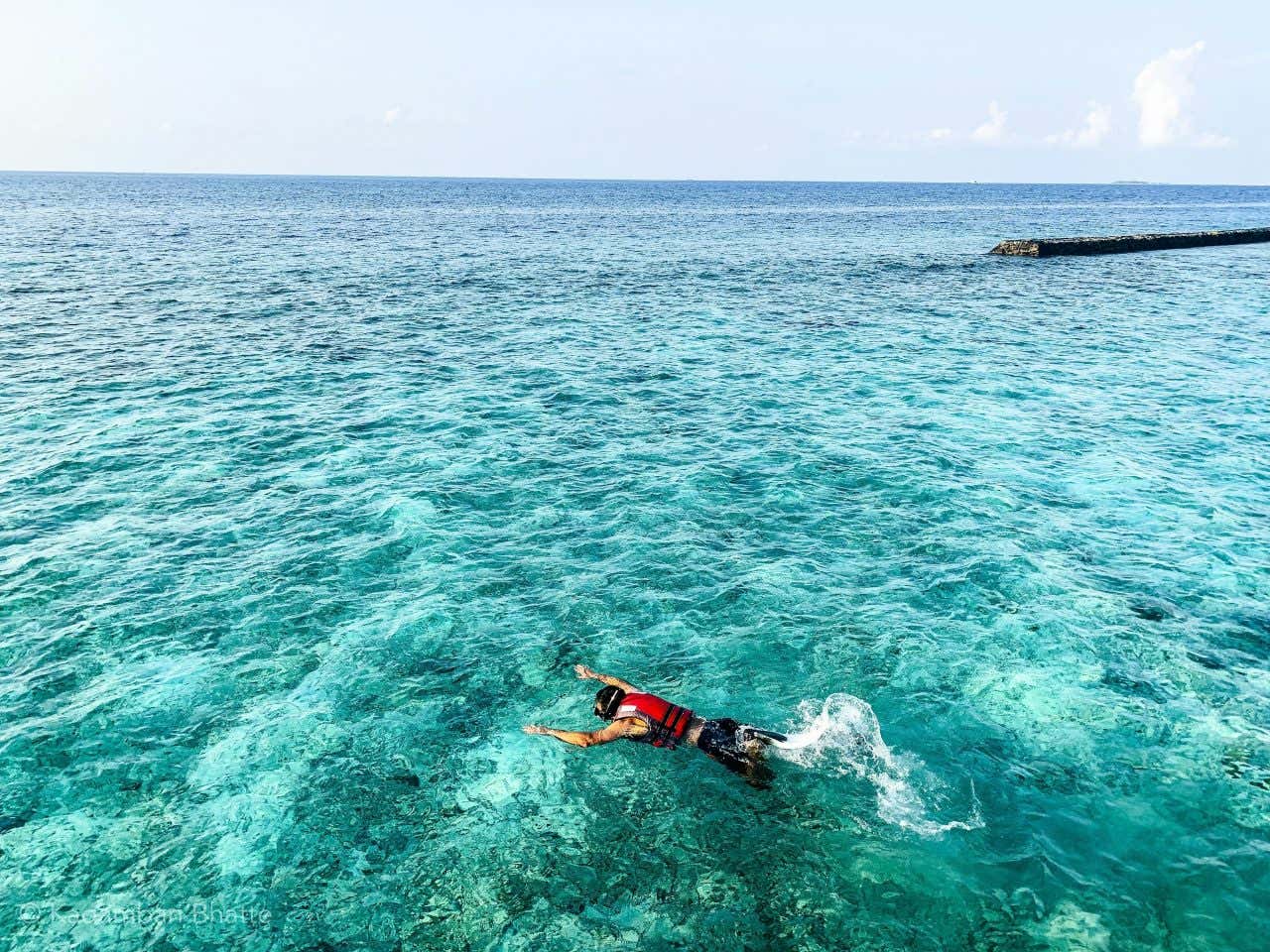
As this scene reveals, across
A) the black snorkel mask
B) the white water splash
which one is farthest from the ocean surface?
the black snorkel mask

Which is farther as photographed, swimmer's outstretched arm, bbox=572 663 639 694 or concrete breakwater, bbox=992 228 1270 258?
concrete breakwater, bbox=992 228 1270 258

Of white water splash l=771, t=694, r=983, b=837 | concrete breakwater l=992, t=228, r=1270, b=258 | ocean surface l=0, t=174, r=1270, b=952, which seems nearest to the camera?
ocean surface l=0, t=174, r=1270, b=952

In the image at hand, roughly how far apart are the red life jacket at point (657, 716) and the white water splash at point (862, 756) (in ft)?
6.31

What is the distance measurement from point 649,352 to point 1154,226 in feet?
439

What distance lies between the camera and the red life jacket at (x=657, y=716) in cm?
1452

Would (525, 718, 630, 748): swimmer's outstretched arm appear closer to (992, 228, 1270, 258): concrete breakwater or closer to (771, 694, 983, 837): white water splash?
(771, 694, 983, 837): white water splash

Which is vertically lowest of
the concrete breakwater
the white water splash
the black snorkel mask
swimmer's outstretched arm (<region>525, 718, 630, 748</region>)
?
the white water splash

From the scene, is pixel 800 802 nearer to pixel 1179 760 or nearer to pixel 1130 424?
pixel 1179 760

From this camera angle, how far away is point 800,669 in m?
17.2

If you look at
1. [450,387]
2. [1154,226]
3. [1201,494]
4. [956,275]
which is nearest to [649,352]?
[450,387]

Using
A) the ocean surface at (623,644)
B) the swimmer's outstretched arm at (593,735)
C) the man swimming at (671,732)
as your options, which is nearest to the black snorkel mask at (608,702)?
the man swimming at (671,732)

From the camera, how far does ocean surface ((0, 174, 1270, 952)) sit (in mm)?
11992

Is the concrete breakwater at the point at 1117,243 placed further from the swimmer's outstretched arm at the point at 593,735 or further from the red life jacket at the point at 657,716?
the swimmer's outstretched arm at the point at 593,735

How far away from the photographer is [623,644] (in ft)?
59.4
